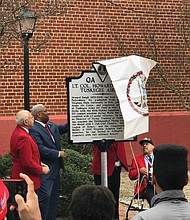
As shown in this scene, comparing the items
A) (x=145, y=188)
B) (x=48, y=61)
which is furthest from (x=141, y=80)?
(x=48, y=61)

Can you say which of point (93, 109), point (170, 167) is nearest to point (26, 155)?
point (93, 109)

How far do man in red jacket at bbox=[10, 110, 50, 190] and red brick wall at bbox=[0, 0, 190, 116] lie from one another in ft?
21.3

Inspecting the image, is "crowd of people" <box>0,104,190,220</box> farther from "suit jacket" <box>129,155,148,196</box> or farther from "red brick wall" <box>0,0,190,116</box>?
"red brick wall" <box>0,0,190,116</box>

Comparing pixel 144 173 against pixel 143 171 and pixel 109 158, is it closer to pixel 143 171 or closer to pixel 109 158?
pixel 143 171

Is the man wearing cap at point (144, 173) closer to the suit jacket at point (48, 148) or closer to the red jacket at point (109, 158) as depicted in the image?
the red jacket at point (109, 158)

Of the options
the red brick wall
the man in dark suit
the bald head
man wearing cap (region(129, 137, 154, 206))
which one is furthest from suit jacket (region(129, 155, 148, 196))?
the red brick wall

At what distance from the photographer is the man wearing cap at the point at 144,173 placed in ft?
29.3

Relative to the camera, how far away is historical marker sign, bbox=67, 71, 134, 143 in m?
7.29

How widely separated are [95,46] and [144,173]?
25.2 ft

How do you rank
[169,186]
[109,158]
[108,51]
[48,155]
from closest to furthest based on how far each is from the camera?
[169,186] → [48,155] → [109,158] → [108,51]

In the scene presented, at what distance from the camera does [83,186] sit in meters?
3.46

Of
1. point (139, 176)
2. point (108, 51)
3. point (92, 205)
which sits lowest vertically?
point (139, 176)

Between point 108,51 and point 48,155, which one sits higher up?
point 108,51

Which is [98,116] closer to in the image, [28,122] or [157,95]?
[28,122]
